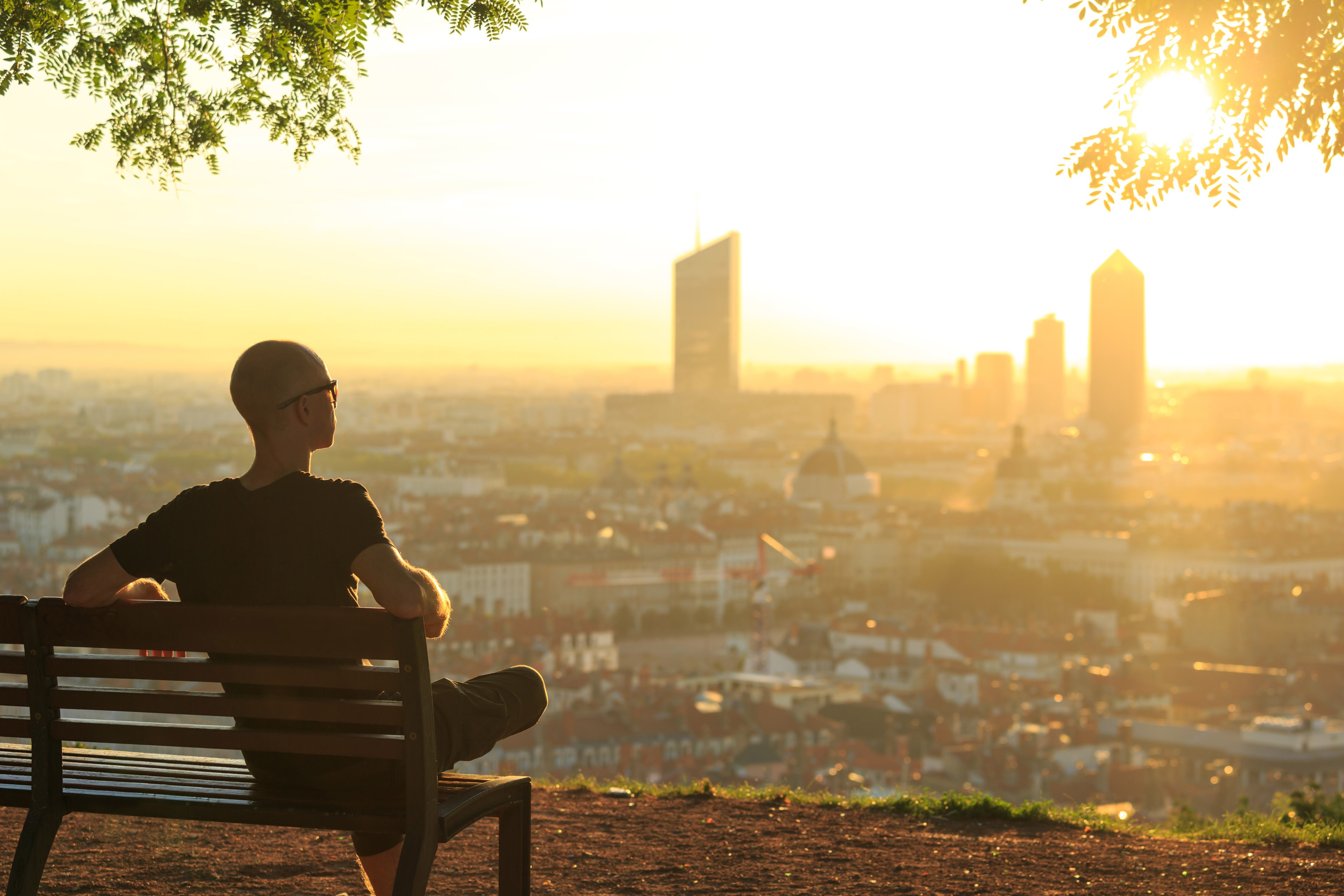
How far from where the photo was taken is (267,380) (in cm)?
190

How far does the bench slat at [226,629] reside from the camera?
173 cm

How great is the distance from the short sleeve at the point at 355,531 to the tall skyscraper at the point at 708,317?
122854mm

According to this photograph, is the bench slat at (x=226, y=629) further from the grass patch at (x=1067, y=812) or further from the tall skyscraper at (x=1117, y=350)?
the tall skyscraper at (x=1117, y=350)

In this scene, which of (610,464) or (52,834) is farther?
(610,464)

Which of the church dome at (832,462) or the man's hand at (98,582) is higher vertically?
the man's hand at (98,582)

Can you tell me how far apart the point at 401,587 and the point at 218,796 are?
0.44 meters

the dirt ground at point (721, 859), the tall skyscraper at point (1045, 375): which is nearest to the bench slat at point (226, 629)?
the dirt ground at point (721, 859)

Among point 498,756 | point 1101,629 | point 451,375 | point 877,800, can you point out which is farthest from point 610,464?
point 877,800

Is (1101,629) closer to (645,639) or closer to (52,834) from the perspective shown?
(645,639)

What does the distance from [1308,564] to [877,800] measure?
62.2 meters

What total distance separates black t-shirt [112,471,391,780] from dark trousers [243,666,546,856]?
39 mm

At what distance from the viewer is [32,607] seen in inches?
74.5

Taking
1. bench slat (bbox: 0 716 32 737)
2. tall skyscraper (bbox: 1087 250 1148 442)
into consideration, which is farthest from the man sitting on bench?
tall skyscraper (bbox: 1087 250 1148 442)

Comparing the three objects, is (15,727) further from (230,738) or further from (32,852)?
(230,738)
